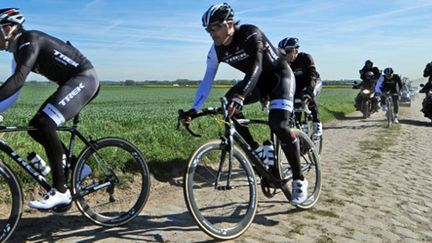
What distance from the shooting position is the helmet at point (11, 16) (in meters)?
4.52

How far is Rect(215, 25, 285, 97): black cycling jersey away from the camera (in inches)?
197

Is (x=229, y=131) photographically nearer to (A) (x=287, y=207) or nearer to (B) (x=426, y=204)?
(A) (x=287, y=207)

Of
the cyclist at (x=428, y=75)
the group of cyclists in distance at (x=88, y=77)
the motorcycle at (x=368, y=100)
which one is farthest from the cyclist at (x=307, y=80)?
the motorcycle at (x=368, y=100)

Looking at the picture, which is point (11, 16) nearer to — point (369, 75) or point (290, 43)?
point (290, 43)

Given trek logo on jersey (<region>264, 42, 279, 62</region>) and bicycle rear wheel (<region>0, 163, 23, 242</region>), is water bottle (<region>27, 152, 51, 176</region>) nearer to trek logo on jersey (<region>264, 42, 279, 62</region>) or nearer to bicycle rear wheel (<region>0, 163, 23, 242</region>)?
bicycle rear wheel (<region>0, 163, 23, 242</region>)

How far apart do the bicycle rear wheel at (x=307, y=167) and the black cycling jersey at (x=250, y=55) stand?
99cm

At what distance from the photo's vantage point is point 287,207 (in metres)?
6.16

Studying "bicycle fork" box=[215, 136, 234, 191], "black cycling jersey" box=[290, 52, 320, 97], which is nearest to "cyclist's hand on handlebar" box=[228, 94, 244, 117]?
"bicycle fork" box=[215, 136, 234, 191]

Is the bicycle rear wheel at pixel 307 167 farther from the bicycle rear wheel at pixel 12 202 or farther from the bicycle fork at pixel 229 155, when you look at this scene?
the bicycle rear wheel at pixel 12 202

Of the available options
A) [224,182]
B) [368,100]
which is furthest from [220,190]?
[368,100]

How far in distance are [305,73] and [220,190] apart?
17.2ft

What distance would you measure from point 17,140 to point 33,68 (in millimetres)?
3312

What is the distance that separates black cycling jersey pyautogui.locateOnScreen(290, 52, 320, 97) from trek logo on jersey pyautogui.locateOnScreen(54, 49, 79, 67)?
5832mm

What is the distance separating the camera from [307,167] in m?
6.65
